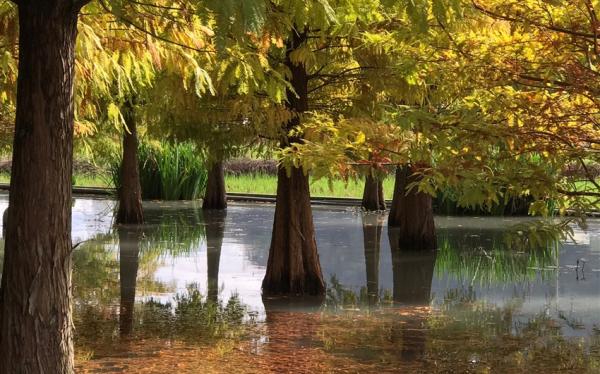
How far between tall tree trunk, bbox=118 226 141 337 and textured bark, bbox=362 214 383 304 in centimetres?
289

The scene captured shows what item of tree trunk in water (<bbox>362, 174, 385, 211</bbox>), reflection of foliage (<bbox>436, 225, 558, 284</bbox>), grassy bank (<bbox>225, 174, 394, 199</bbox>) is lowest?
reflection of foliage (<bbox>436, 225, 558, 284</bbox>)

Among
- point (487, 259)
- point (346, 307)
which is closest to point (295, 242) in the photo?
point (346, 307)

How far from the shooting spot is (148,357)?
8.53 meters

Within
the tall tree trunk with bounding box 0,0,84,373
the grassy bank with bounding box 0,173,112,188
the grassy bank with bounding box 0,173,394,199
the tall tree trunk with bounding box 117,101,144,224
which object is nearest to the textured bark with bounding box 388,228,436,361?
the tall tree trunk with bounding box 0,0,84,373

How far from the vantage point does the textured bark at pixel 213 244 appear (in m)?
12.9

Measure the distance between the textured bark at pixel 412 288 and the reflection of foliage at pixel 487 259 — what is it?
283 mm

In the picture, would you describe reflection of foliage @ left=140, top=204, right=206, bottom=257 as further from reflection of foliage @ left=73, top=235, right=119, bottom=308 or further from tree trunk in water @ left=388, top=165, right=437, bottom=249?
tree trunk in water @ left=388, top=165, right=437, bottom=249

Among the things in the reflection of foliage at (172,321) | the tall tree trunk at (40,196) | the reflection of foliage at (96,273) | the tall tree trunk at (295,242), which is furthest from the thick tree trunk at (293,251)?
the tall tree trunk at (40,196)

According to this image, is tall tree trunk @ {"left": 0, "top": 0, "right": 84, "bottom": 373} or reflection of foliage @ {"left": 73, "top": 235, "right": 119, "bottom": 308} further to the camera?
reflection of foliage @ {"left": 73, "top": 235, "right": 119, "bottom": 308}

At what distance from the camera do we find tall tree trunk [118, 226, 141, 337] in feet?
33.7

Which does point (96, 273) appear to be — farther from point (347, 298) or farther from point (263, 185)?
point (263, 185)

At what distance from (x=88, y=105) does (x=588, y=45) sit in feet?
13.5

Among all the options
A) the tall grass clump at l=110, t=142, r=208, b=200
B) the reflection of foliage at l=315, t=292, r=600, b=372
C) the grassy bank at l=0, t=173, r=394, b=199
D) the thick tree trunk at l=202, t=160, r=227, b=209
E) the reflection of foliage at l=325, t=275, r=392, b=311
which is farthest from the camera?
the grassy bank at l=0, t=173, r=394, b=199

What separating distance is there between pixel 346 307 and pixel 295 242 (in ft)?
3.98
